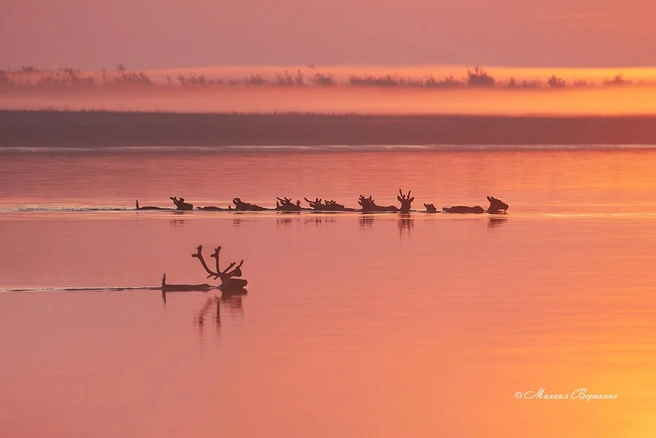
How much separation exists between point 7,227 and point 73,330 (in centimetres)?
2954

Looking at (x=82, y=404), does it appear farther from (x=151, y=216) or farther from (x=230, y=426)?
(x=151, y=216)

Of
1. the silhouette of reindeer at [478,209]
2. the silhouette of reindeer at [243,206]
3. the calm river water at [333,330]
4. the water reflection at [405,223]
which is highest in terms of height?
the silhouette of reindeer at [243,206]

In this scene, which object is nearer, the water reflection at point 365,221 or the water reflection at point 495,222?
the water reflection at point 365,221

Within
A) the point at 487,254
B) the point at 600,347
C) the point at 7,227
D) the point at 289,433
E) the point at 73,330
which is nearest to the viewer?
the point at 289,433

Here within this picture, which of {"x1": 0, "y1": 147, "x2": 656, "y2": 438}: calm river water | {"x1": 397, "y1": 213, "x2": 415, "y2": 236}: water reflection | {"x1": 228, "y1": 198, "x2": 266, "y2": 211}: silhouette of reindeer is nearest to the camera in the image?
{"x1": 0, "y1": 147, "x2": 656, "y2": 438}: calm river water

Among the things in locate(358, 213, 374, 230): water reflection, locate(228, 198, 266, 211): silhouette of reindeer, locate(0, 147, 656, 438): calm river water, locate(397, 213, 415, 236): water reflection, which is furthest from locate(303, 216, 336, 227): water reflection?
locate(228, 198, 266, 211): silhouette of reindeer

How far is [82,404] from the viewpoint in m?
22.1

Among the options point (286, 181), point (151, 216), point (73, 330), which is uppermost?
point (286, 181)

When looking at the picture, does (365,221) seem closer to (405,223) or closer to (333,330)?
(405,223)

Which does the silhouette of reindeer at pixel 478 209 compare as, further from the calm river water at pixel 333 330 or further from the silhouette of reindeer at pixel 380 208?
the calm river water at pixel 333 330

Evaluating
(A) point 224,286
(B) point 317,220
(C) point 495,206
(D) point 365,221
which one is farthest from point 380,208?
(A) point 224,286

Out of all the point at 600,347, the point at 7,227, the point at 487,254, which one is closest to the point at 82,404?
the point at 600,347

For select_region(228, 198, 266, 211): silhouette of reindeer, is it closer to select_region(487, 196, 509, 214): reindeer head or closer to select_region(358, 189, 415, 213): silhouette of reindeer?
select_region(358, 189, 415, 213): silhouette of reindeer

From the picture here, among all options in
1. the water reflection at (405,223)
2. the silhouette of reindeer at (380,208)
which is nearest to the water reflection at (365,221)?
the silhouette of reindeer at (380,208)
